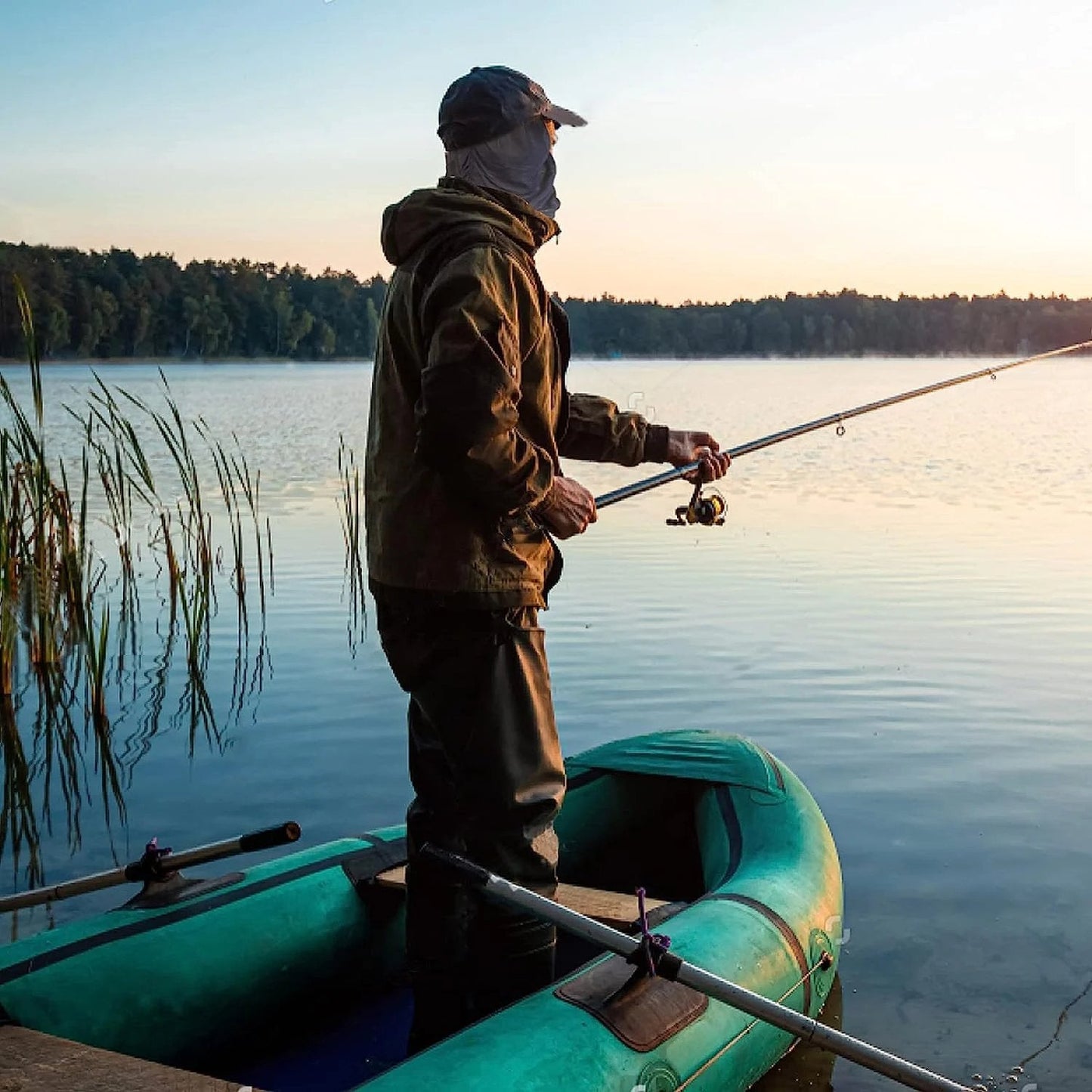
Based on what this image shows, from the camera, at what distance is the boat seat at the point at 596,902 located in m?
3.50

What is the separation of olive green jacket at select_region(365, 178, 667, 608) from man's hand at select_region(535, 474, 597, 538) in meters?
0.03

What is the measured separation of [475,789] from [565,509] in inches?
23.9

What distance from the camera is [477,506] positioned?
2818 mm

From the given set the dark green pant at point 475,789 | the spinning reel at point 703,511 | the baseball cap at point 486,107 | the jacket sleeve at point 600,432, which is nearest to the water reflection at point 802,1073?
the dark green pant at point 475,789

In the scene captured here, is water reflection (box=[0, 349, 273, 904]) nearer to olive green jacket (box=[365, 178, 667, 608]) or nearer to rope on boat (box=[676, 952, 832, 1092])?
rope on boat (box=[676, 952, 832, 1092])

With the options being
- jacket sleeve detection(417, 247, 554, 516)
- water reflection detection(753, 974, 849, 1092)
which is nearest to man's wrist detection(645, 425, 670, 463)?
jacket sleeve detection(417, 247, 554, 516)

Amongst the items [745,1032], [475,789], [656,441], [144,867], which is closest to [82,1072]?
[144,867]

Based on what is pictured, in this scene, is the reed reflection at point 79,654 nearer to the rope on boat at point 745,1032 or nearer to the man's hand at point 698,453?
the rope on boat at point 745,1032

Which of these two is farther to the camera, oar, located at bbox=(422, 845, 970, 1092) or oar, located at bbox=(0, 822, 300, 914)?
oar, located at bbox=(0, 822, 300, 914)

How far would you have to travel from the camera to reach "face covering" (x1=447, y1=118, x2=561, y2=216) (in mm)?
2959

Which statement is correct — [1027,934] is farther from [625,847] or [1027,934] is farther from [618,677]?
[618,677]

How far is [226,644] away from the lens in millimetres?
9078

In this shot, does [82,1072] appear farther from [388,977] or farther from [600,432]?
[600,432]

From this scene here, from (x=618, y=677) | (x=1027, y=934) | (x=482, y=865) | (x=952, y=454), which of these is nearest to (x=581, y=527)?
(x=482, y=865)
